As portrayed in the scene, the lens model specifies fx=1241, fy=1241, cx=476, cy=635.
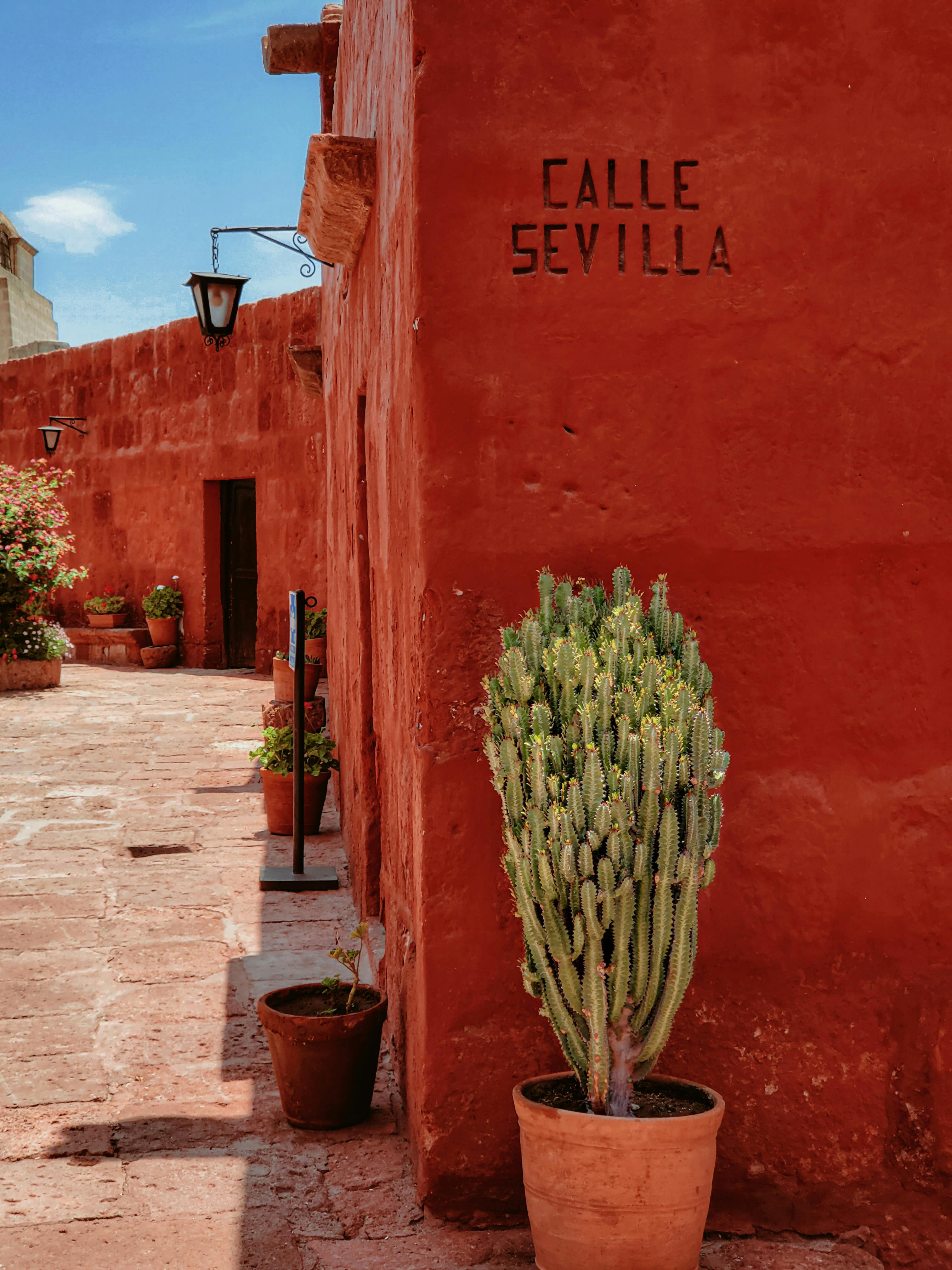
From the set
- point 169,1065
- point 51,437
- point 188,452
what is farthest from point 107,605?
point 169,1065

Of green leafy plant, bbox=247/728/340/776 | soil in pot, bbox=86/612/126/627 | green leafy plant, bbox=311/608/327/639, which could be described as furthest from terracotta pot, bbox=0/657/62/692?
green leafy plant, bbox=247/728/340/776

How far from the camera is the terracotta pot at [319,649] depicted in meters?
11.6

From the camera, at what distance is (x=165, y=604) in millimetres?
16359

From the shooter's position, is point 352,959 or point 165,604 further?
point 165,604

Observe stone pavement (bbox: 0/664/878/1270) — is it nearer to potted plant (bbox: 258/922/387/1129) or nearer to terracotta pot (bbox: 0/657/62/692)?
potted plant (bbox: 258/922/387/1129)

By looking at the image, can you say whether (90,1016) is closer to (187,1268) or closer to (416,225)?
(187,1268)

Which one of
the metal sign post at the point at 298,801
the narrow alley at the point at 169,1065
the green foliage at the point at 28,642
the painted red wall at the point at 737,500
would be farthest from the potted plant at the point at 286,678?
the painted red wall at the point at 737,500

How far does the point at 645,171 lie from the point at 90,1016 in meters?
3.25

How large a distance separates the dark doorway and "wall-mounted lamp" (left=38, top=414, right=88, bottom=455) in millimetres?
3368

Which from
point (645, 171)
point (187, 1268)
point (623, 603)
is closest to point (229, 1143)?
point (187, 1268)

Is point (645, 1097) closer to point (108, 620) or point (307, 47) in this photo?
point (307, 47)

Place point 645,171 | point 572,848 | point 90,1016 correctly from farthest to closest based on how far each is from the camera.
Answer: point 90,1016 → point 645,171 → point 572,848

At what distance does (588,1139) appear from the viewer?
8.27 feet

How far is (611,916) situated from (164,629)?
14.7 m
